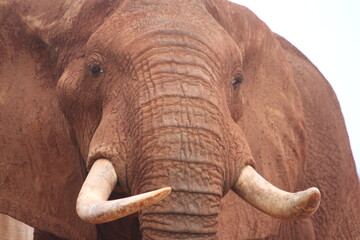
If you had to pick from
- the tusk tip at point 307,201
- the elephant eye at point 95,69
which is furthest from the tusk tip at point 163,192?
the elephant eye at point 95,69

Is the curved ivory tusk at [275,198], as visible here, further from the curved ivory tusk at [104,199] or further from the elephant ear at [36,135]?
the elephant ear at [36,135]

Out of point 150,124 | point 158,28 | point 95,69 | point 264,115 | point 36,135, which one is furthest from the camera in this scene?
point 264,115

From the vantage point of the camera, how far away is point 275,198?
511 cm

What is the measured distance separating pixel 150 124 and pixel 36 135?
1090mm

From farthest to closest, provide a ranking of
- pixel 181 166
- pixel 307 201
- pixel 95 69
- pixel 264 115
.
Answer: pixel 264 115 < pixel 95 69 < pixel 181 166 < pixel 307 201

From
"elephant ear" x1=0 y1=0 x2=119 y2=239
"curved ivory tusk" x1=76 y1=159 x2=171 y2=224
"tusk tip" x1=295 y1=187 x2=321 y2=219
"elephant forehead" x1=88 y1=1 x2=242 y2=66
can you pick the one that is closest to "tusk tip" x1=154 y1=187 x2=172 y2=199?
"curved ivory tusk" x1=76 y1=159 x2=171 y2=224

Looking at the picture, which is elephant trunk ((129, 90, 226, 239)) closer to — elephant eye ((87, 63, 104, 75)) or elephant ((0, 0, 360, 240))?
elephant ((0, 0, 360, 240))

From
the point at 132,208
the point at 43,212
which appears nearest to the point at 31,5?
the point at 43,212

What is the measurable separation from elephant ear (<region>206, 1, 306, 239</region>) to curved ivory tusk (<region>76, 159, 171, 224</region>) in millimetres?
849

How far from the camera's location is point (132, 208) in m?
4.66

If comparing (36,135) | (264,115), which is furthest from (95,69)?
(264,115)

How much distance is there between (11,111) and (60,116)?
0.99ft

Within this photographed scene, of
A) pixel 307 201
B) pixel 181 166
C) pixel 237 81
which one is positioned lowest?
pixel 307 201

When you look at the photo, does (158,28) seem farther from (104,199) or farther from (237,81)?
(104,199)
